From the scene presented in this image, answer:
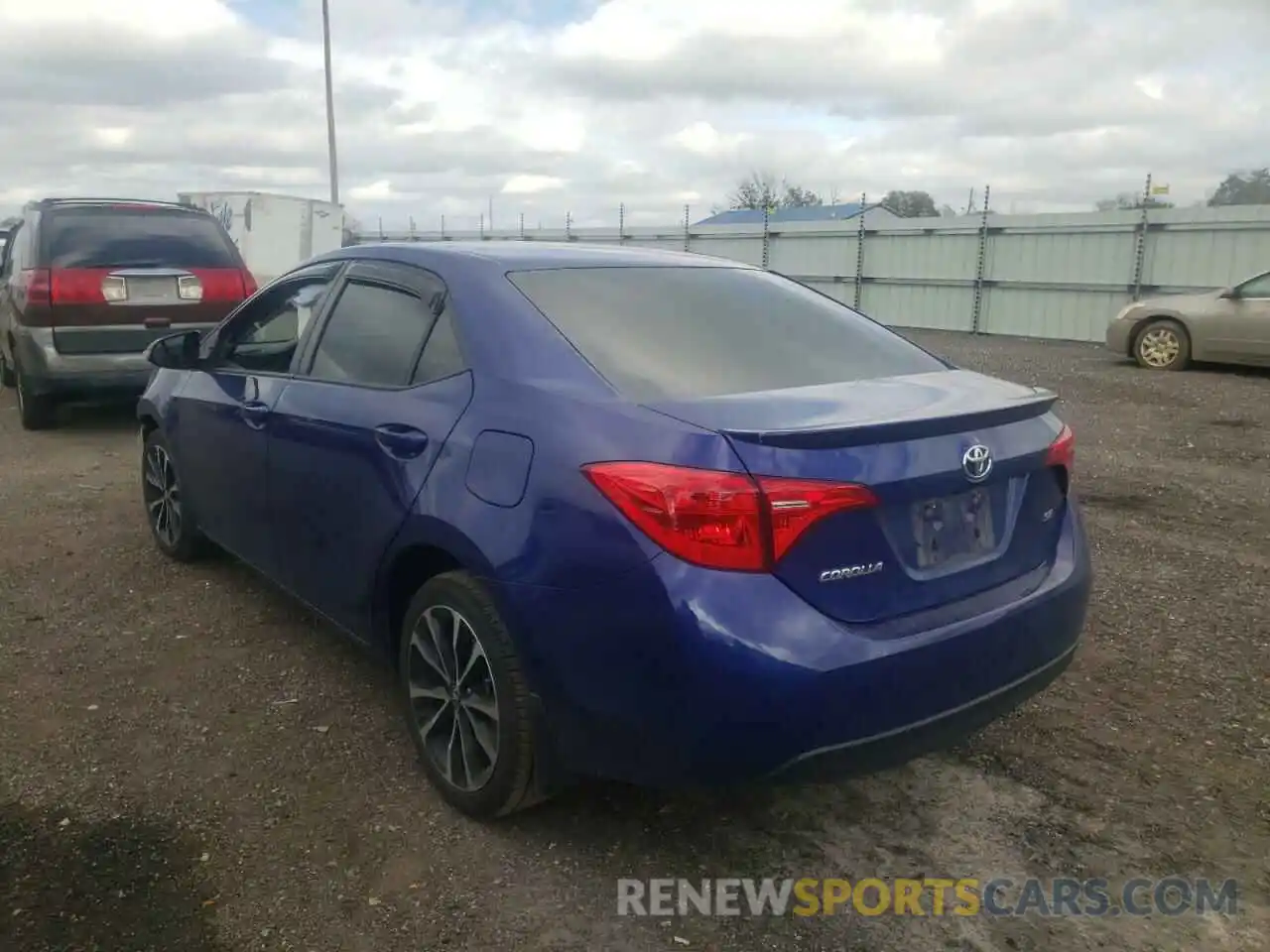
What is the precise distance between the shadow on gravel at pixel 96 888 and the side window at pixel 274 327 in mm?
1714

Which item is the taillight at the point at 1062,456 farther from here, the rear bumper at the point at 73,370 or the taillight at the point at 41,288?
the taillight at the point at 41,288

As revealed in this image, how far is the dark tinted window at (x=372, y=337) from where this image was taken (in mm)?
3336

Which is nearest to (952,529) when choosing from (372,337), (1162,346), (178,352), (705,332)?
(705,332)

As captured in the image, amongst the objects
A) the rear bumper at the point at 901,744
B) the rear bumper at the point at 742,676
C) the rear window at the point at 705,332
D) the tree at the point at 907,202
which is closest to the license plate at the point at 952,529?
the rear bumper at the point at 742,676

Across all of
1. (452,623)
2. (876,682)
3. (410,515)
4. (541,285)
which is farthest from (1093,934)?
(541,285)

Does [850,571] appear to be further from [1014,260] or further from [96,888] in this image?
[1014,260]

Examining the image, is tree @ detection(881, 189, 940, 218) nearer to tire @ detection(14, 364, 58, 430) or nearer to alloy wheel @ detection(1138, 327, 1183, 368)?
alloy wheel @ detection(1138, 327, 1183, 368)

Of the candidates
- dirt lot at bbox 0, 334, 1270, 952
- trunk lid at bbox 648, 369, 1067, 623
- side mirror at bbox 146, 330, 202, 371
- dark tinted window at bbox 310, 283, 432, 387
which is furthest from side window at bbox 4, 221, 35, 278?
trunk lid at bbox 648, 369, 1067, 623

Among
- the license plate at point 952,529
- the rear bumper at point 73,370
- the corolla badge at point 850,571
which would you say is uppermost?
the license plate at point 952,529

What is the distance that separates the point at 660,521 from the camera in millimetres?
2410

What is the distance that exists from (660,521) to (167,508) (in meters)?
3.70

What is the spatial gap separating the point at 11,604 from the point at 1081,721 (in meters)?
4.38

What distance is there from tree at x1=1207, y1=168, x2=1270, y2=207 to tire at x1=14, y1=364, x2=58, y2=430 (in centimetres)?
1699

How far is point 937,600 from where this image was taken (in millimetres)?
2605
